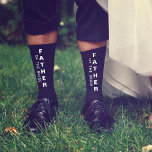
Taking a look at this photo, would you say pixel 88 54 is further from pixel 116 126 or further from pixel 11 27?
pixel 11 27

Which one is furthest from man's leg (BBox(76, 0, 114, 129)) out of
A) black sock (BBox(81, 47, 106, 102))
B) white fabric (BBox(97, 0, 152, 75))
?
white fabric (BBox(97, 0, 152, 75))

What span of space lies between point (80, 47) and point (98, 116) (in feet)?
1.21

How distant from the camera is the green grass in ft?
3.54

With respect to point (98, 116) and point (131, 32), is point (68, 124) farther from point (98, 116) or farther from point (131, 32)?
point (131, 32)

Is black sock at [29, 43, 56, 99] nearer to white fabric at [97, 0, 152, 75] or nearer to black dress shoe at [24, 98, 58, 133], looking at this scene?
black dress shoe at [24, 98, 58, 133]

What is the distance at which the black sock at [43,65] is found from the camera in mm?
1305

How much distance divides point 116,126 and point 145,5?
1.94 ft

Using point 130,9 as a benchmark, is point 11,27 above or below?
below

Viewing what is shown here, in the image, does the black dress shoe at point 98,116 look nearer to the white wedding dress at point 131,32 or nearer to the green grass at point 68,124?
the green grass at point 68,124

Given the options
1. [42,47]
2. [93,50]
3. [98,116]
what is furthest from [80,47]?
[98,116]

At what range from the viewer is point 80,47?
4.17 feet

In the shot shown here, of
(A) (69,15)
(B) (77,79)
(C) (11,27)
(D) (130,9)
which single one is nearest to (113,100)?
(B) (77,79)

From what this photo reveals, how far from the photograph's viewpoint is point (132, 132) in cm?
117

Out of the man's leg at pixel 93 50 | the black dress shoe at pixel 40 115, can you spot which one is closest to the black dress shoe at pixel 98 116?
the man's leg at pixel 93 50
